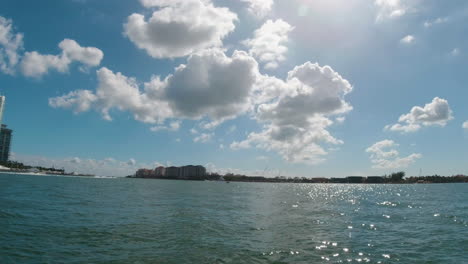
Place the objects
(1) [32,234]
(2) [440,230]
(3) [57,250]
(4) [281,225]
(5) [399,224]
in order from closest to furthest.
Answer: (3) [57,250] < (1) [32,234] < (2) [440,230] < (4) [281,225] < (5) [399,224]

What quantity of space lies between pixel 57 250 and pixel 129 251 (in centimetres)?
510

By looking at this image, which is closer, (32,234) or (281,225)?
(32,234)

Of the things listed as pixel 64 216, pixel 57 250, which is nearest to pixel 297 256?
pixel 57 250

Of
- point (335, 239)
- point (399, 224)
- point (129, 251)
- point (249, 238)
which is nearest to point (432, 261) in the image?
point (335, 239)

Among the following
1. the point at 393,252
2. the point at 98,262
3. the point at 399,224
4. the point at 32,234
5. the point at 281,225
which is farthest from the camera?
the point at 399,224

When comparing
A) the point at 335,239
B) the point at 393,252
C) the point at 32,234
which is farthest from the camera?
the point at 335,239

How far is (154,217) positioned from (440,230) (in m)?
34.2

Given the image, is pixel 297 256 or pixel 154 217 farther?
pixel 154 217

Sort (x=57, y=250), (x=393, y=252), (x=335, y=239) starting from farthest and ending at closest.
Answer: (x=335, y=239) < (x=393, y=252) < (x=57, y=250)

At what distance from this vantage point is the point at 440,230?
32.6m

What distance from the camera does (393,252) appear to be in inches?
910

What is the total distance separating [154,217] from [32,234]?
14.6 meters

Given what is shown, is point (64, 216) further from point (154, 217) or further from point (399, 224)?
point (399, 224)

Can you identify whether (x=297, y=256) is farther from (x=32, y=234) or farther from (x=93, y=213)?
(x=93, y=213)
